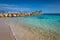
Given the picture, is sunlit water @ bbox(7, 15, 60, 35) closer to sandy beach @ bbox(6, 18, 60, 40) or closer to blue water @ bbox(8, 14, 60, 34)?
blue water @ bbox(8, 14, 60, 34)

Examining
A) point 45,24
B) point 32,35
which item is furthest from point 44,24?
point 32,35

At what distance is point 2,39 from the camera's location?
6.86 meters

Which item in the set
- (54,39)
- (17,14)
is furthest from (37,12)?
(54,39)

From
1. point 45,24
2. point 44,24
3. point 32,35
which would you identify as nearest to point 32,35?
point 32,35

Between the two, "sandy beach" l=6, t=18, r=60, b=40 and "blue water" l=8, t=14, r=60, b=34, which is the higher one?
"sandy beach" l=6, t=18, r=60, b=40

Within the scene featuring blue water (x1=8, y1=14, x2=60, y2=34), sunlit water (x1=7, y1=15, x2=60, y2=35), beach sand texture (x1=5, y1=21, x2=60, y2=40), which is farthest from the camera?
blue water (x1=8, y1=14, x2=60, y2=34)

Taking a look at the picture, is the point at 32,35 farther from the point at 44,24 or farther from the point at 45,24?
the point at 45,24

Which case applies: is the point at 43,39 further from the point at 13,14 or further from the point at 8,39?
the point at 13,14

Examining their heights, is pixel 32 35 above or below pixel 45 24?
above

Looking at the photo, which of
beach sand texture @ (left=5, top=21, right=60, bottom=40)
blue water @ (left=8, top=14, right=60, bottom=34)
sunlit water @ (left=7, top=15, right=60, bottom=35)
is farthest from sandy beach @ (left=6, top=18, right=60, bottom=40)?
blue water @ (left=8, top=14, right=60, bottom=34)

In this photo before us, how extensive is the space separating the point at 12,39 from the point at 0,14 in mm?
39232

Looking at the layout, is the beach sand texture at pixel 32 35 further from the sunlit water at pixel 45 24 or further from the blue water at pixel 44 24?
the blue water at pixel 44 24

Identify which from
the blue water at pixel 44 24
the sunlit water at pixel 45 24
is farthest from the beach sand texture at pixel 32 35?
the blue water at pixel 44 24

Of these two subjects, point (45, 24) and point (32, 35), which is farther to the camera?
point (45, 24)
